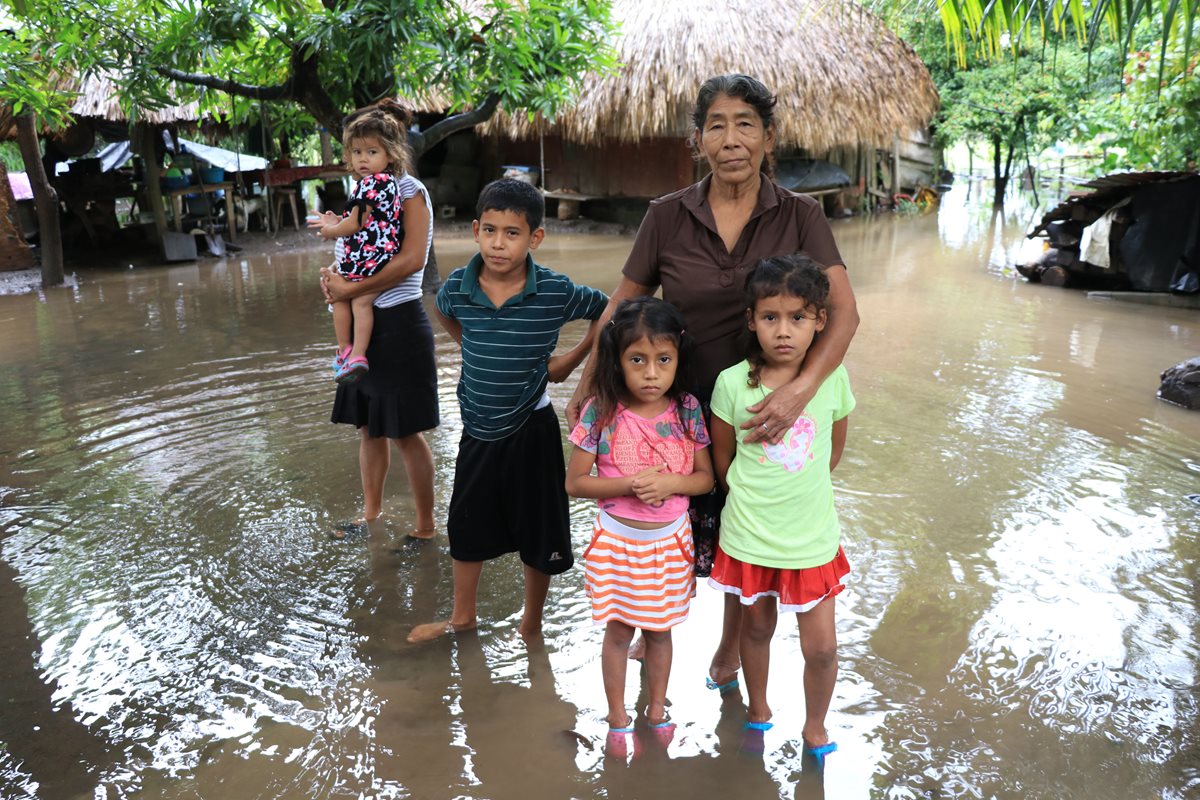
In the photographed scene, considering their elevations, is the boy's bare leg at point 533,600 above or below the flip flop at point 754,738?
above

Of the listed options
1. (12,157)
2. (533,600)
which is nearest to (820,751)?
(533,600)

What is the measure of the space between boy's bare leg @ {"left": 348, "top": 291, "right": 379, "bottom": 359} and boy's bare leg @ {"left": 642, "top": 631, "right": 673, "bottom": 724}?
1548 mm

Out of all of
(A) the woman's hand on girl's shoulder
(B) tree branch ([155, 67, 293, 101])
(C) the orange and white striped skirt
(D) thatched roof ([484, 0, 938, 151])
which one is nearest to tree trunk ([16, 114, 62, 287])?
(B) tree branch ([155, 67, 293, 101])

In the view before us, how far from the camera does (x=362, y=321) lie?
3.20m

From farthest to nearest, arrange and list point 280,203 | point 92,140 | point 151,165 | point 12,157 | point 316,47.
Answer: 1. point 12,157
2. point 280,203
3. point 92,140
4. point 151,165
5. point 316,47

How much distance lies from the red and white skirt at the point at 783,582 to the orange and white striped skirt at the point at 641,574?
10cm

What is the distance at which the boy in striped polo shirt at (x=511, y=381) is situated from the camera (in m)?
2.47

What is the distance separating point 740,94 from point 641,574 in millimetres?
1168

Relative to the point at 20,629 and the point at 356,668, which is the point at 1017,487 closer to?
the point at 356,668

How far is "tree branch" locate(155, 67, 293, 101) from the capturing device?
7.82 meters

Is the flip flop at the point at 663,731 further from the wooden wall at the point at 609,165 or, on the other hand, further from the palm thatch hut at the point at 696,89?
the wooden wall at the point at 609,165

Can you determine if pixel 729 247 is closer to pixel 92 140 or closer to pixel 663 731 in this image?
pixel 663 731

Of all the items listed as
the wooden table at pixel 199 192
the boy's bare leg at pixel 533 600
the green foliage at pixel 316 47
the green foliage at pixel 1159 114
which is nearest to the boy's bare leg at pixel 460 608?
the boy's bare leg at pixel 533 600

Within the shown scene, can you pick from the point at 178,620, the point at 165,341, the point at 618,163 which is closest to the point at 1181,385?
the point at 178,620
